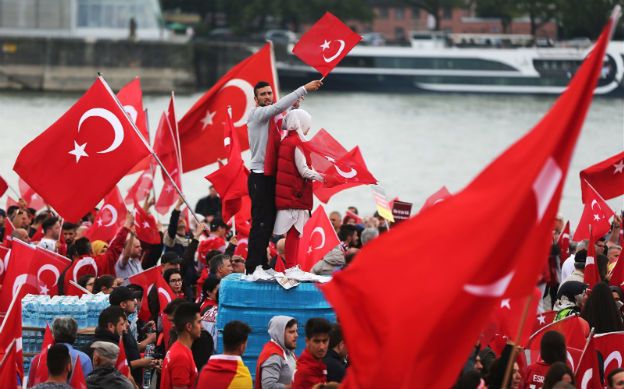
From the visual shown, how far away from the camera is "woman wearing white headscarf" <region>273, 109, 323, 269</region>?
9.44 metres

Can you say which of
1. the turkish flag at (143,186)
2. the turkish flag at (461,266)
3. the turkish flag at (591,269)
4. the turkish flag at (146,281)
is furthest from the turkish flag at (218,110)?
the turkish flag at (461,266)

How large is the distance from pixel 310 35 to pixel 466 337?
483 cm

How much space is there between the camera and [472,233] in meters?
6.23

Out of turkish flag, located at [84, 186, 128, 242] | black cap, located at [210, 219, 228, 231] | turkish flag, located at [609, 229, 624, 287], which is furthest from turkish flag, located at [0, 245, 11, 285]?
turkish flag, located at [609, 229, 624, 287]

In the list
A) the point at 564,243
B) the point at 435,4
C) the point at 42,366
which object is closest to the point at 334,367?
the point at 42,366

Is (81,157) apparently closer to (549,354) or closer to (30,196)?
(549,354)

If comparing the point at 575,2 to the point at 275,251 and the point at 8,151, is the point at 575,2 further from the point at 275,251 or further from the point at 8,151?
the point at 275,251

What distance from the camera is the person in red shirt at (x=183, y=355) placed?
8078 mm

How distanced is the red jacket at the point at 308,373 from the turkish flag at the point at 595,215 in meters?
5.16

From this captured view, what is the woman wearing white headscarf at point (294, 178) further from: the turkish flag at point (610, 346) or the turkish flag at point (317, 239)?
the turkish flag at point (317, 239)

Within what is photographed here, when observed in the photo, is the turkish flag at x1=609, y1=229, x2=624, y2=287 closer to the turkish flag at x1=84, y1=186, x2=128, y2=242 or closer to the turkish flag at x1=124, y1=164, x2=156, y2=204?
the turkish flag at x1=84, y1=186, x2=128, y2=242

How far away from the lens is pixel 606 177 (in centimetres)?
1327

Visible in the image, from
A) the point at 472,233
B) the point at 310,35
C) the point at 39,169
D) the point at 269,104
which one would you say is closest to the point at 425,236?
the point at 472,233

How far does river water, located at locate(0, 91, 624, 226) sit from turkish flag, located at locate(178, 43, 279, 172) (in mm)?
12592
